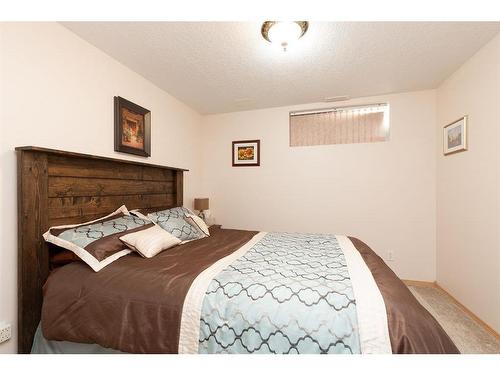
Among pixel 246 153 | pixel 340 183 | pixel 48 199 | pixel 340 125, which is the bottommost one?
pixel 48 199

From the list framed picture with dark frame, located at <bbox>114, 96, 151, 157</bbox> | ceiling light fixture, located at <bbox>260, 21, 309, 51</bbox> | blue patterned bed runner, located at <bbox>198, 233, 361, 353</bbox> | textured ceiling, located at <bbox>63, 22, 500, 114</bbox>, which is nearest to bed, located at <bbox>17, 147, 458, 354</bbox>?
blue patterned bed runner, located at <bbox>198, 233, 361, 353</bbox>

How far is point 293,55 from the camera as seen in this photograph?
2.15 metres

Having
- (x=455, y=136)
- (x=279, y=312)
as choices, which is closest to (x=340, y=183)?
(x=455, y=136)

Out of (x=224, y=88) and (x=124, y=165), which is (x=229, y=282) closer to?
(x=124, y=165)

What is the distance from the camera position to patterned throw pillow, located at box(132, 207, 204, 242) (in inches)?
82.5

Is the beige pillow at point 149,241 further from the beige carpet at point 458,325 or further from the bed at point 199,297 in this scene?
the beige carpet at point 458,325

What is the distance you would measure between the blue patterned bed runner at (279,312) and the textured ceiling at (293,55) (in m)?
1.76

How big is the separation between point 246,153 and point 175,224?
71.8 inches

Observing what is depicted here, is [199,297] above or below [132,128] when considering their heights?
below

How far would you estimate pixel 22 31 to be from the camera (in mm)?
1517

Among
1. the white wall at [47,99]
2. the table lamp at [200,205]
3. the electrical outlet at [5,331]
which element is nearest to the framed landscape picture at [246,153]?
the table lamp at [200,205]

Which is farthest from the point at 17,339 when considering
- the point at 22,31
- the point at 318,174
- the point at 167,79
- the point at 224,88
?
the point at 318,174

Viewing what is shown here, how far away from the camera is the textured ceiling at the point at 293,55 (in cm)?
179

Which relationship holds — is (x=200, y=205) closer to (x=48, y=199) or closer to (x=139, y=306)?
(x=48, y=199)
